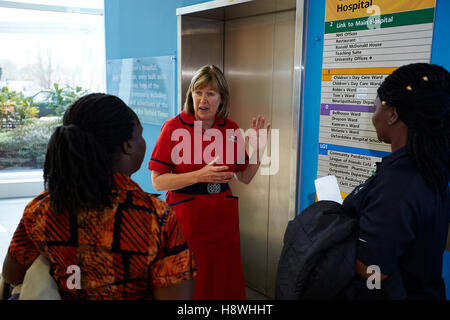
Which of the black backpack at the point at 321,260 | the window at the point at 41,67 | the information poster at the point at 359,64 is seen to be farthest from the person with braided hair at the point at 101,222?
the window at the point at 41,67

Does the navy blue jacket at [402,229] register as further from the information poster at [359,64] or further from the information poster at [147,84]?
the information poster at [147,84]

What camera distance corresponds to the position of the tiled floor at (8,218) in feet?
13.9

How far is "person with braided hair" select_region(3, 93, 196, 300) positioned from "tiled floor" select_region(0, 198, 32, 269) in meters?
3.29

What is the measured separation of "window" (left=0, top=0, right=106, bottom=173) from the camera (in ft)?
19.5

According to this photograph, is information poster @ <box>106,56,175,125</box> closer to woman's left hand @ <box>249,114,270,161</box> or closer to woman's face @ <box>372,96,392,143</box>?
woman's left hand @ <box>249,114,270,161</box>

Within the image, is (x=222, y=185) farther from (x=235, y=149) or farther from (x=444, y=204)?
(x=444, y=204)

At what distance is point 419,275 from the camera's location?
46.4 inches

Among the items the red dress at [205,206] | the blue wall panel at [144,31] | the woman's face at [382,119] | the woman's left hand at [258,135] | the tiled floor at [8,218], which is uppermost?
the blue wall panel at [144,31]

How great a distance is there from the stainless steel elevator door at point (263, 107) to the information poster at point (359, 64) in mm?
710

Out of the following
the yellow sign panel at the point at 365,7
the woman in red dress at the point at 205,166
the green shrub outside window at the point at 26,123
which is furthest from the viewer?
the green shrub outside window at the point at 26,123

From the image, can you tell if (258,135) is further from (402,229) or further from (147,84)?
(147,84)

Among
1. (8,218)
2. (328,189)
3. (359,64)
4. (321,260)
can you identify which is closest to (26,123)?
(8,218)

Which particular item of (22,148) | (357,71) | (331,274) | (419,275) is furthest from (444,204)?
(22,148)

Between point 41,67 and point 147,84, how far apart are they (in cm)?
355
